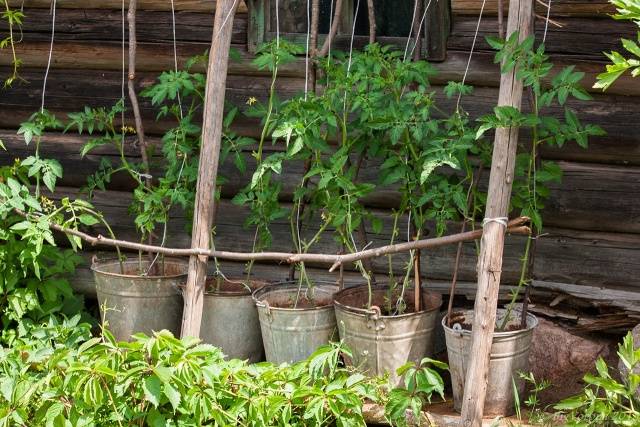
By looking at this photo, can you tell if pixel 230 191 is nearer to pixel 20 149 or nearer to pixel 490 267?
pixel 20 149

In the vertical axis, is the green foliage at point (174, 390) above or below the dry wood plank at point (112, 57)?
below

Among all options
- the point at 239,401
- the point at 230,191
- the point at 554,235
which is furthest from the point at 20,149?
the point at 554,235

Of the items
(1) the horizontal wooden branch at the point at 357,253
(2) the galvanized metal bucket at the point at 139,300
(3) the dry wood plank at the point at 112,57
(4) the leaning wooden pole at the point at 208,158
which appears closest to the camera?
(1) the horizontal wooden branch at the point at 357,253

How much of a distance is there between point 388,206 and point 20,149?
2.10 m

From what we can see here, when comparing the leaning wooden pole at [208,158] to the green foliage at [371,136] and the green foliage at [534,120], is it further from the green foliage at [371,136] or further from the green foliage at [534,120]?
the green foliage at [534,120]

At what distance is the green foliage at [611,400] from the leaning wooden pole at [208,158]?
5.28 ft

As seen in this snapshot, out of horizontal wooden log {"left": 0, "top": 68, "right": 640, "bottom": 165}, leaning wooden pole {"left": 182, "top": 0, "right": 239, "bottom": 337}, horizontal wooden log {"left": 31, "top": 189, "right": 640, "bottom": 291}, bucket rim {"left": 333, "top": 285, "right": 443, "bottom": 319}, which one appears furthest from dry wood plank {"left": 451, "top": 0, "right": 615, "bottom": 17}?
bucket rim {"left": 333, "top": 285, "right": 443, "bottom": 319}

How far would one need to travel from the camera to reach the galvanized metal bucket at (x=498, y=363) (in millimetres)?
4199

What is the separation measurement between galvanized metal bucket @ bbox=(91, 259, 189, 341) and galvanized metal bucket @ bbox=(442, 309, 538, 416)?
1339mm

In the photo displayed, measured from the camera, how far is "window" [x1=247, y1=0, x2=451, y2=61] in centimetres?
493

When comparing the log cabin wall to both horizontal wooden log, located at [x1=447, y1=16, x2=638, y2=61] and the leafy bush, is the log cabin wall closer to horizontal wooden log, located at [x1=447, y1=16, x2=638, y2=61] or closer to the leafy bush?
horizontal wooden log, located at [x1=447, y1=16, x2=638, y2=61]

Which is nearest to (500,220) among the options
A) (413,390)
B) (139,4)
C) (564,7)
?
(413,390)

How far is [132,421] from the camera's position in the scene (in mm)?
4020

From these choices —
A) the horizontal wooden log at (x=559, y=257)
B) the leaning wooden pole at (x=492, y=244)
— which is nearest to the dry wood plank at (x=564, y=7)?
the leaning wooden pole at (x=492, y=244)
